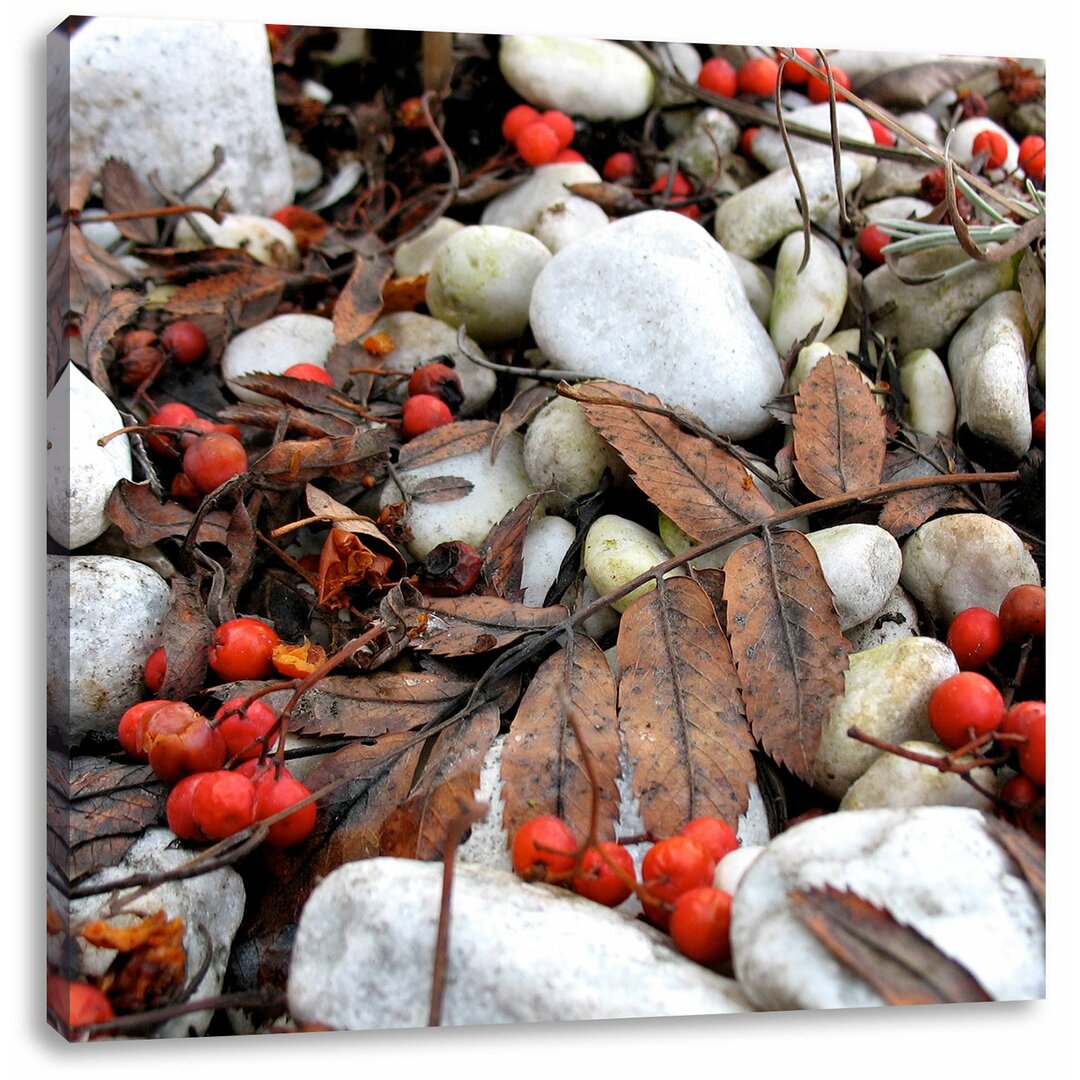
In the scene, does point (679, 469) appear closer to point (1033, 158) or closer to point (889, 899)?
point (889, 899)

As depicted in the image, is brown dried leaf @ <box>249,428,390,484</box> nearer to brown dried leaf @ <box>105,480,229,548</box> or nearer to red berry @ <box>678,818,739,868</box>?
brown dried leaf @ <box>105,480,229,548</box>

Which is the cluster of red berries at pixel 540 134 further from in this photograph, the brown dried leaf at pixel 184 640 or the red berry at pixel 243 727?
the red berry at pixel 243 727

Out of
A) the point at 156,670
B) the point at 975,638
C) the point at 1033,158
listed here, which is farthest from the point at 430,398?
the point at 1033,158

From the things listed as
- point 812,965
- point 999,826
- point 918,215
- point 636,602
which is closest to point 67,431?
point 636,602

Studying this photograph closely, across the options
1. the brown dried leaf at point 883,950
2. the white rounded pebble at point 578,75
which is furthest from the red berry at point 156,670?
the white rounded pebble at point 578,75

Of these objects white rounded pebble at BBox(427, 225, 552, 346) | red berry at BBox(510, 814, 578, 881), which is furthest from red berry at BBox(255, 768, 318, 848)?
white rounded pebble at BBox(427, 225, 552, 346)

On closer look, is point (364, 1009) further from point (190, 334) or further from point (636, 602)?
point (190, 334)
